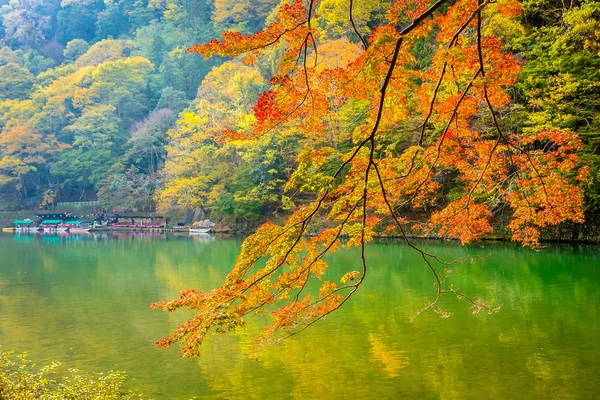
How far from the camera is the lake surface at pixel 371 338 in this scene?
571cm

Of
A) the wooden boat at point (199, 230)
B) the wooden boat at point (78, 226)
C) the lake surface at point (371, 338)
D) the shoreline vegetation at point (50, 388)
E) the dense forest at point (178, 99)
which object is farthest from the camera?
the wooden boat at point (78, 226)

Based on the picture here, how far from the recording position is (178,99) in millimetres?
39906

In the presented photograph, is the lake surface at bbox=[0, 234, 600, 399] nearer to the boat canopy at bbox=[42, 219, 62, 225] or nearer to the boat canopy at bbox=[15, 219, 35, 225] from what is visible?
the boat canopy at bbox=[42, 219, 62, 225]

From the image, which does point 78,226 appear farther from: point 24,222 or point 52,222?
point 24,222

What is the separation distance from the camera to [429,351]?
6.77 meters

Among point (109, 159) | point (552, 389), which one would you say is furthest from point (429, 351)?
point (109, 159)

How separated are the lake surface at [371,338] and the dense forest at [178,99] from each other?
8.86ft

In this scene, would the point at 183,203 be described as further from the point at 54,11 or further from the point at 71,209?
the point at 54,11

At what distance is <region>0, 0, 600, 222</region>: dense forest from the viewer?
15.4 m

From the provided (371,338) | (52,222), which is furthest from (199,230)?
(371,338)

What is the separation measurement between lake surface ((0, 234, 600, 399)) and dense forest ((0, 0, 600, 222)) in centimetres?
270

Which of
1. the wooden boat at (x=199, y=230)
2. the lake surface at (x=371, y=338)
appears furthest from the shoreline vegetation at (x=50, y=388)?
the wooden boat at (x=199, y=230)

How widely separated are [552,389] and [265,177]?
21.2m

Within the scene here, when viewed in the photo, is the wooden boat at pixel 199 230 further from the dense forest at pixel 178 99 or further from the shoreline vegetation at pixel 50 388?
the shoreline vegetation at pixel 50 388
